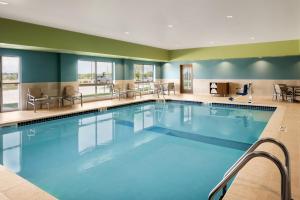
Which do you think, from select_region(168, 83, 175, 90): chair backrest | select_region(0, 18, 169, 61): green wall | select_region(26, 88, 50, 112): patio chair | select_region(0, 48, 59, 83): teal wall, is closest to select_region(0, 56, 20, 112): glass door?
select_region(0, 48, 59, 83): teal wall

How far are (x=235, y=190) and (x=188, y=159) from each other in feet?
5.41

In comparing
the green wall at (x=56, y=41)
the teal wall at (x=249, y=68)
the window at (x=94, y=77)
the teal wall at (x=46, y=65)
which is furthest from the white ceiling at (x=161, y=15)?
the teal wall at (x=249, y=68)

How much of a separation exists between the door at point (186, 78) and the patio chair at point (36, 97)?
27.1ft

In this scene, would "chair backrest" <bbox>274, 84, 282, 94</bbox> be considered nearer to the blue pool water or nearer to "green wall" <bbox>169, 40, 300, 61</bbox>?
"green wall" <bbox>169, 40, 300, 61</bbox>

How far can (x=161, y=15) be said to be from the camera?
5.62m

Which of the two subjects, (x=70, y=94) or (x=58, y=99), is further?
(x=70, y=94)

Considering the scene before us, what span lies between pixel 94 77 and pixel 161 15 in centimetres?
589

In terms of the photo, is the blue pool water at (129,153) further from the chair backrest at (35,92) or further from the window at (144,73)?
the window at (144,73)

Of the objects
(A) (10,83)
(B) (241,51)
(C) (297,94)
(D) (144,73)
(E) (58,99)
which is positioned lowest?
(E) (58,99)

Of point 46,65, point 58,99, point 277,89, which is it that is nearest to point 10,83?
point 46,65

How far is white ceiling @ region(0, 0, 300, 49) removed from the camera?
15.6ft

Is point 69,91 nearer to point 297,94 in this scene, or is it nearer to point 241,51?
point 241,51

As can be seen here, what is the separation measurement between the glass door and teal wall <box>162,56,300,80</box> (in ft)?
29.1

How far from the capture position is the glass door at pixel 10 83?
742cm
